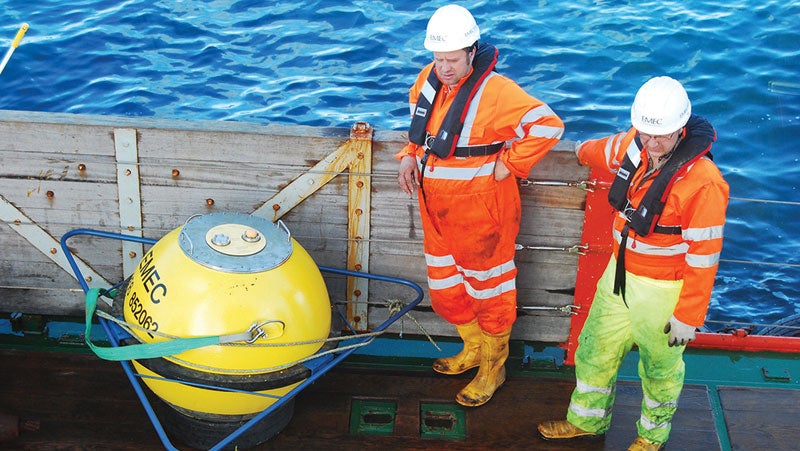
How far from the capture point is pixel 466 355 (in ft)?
15.8

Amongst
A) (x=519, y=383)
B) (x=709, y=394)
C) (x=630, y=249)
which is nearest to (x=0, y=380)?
(x=519, y=383)

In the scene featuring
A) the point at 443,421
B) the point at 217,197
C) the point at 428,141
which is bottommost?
the point at 443,421

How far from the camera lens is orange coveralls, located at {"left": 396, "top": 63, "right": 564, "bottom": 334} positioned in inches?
159

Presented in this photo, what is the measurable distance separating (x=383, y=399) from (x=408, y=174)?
1.25m

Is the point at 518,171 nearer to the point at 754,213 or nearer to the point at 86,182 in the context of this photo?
the point at 86,182

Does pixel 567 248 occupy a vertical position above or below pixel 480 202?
below

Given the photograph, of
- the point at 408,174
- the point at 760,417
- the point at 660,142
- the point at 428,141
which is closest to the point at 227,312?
the point at 408,174

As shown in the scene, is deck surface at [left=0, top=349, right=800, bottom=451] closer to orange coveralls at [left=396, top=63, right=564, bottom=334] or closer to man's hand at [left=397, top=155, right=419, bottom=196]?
orange coveralls at [left=396, top=63, right=564, bottom=334]

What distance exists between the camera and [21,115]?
15.1 ft

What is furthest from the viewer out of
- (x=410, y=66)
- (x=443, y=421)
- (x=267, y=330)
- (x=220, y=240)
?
(x=410, y=66)

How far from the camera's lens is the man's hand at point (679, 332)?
3.72 m

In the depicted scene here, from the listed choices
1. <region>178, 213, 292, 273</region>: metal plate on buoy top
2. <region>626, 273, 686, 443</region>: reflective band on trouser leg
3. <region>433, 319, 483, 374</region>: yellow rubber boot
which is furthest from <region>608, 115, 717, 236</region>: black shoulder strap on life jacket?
<region>178, 213, 292, 273</region>: metal plate on buoy top

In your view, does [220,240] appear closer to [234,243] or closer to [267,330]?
[234,243]

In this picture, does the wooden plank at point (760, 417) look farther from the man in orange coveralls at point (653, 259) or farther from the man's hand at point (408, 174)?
the man's hand at point (408, 174)
